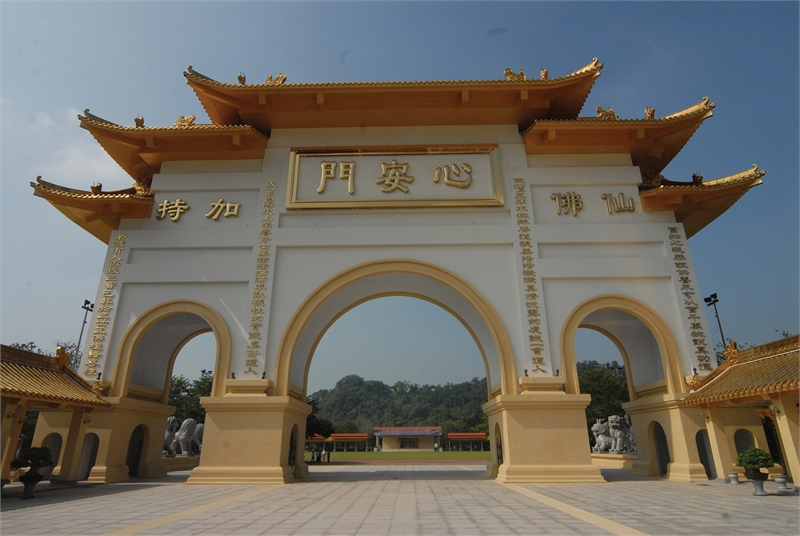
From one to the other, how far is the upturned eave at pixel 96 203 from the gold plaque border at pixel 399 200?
323cm

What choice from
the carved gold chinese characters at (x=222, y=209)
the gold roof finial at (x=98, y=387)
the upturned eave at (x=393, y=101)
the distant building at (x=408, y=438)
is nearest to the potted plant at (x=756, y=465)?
the upturned eave at (x=393, y=101)

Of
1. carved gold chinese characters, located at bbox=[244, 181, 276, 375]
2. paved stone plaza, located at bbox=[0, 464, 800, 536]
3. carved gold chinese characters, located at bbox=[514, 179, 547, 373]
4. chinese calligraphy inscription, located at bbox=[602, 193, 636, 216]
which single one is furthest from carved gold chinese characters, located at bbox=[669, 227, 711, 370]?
carved gold chinese characters, located at bbox=[244, 181, 276, 375]

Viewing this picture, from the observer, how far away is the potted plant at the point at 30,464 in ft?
21.9

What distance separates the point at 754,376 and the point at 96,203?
42.3 ft

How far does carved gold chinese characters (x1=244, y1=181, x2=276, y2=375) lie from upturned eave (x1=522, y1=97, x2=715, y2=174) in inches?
236

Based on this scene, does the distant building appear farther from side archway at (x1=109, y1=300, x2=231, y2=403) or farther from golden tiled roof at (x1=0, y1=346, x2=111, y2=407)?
golden tiled roof at (x1=0, y1=346, x2=111, y2=407)

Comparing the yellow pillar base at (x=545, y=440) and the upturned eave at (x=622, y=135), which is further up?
the upturned eave at (x=622, y=135)

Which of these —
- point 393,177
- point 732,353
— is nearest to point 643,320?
point 732,353

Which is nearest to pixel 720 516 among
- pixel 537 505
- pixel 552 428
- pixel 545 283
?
pixel 537 505

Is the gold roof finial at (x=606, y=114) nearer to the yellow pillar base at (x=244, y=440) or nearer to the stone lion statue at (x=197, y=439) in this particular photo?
the yellow pillar base at (x=244, y=440)

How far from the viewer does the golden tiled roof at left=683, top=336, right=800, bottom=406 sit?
683cm

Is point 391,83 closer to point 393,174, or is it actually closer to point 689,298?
point 393,174

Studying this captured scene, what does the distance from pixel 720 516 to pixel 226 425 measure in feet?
25.1

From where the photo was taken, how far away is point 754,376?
299 inches
